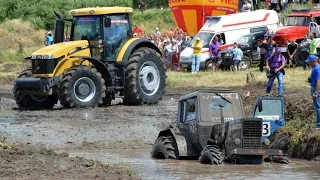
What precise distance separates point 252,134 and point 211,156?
82cm

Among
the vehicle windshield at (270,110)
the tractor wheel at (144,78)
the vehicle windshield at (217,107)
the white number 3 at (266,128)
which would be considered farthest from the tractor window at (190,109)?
the tractor wheel at (144,78)

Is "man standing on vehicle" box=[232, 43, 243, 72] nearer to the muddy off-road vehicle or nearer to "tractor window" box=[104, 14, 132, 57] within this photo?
"tractor window" box=[104, 14, 132, 57]

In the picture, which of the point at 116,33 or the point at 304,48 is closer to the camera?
the point at 116,33

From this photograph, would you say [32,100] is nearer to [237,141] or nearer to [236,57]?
[237,141]

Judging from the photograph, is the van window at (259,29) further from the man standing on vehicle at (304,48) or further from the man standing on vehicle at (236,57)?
the man standing on vehicle at (304,48)

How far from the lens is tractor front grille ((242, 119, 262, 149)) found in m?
15.2

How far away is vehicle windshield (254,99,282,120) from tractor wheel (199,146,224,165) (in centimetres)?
243

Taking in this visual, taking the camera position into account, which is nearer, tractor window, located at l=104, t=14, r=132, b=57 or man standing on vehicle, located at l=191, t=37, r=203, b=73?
tractor window, located at l=104, t=14, r=132, b=57

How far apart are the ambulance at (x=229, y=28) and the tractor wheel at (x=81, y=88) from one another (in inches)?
457

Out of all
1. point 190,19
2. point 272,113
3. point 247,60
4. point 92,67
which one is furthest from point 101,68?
point 190,19

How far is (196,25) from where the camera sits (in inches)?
1662

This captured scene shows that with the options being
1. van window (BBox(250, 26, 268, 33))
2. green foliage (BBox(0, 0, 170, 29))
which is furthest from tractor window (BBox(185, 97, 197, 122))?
green foliage (BBox(0, 0, 170, 29))

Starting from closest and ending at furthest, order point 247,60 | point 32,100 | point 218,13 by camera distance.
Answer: point 32,100 → point 247,60 → point 218,13

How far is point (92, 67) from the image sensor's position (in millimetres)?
24516
